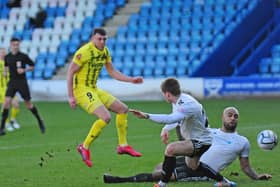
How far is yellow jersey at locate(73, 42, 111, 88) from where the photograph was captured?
39.0 feet

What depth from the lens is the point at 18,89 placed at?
17.2m

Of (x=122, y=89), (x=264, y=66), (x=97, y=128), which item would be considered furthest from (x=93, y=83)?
(x=264, y=66)

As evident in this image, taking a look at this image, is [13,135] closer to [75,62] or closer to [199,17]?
[75,62]

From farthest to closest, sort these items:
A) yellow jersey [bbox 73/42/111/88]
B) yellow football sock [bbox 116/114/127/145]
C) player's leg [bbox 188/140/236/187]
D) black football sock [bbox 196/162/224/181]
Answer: yellow football sock [bbox 116/114/127/145] → yellow jersey [bbox 73/42/111/88] → black football sock [bbox 196/162/224/181] → player's leg [bbox 188/140/236/187]

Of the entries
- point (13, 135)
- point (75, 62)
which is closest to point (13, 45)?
point (13, 135)

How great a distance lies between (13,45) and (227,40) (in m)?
15.2

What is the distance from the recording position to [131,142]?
48.5 feet

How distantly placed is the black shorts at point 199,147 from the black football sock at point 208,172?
0.94 feet

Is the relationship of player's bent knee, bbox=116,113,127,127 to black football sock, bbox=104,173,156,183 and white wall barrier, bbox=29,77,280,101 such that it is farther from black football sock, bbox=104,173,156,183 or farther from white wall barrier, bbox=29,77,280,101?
white wall barrier, bbox=29,77,280,101

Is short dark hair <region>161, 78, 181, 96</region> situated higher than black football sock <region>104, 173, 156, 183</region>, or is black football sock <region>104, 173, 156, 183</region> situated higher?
short dark hair <region>161, 78, 181, 96</region>

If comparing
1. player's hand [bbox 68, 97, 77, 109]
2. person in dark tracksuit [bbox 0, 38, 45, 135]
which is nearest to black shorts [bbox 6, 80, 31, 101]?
person in dark tracksuit [bbox 0, 38, 45, 135]

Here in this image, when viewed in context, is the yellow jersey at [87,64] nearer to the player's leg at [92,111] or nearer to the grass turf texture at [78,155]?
the player's leg at [92,111]

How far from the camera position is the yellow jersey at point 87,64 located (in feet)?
39.0

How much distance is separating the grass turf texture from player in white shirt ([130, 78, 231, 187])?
1.66 feet
